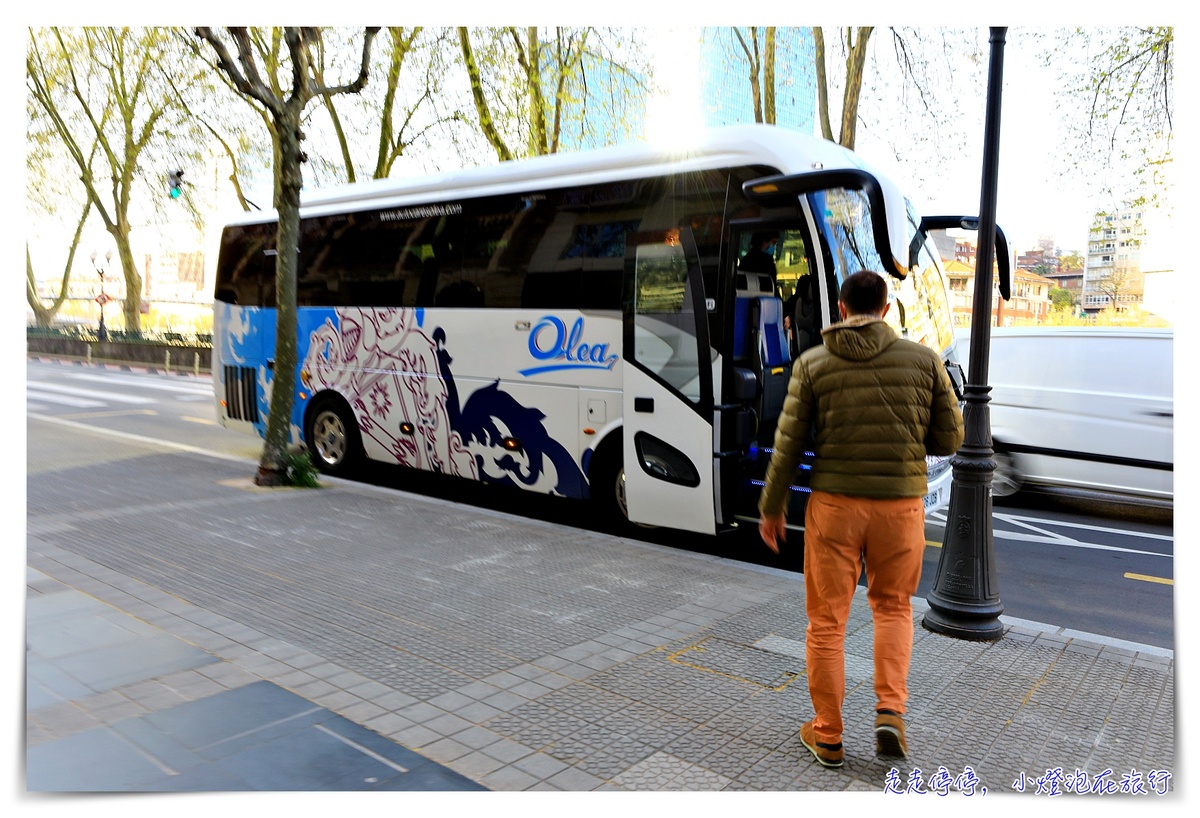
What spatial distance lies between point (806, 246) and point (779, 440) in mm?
3277

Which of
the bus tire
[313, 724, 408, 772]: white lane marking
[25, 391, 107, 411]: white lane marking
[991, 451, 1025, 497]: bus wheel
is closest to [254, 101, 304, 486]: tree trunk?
the bus tire

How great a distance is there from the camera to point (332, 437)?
11.1 meters

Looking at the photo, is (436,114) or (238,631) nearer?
(238,631)

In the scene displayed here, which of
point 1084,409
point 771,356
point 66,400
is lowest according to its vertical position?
point 66,400

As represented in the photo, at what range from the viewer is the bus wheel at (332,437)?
429 inches

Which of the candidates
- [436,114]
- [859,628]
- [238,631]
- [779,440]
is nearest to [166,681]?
[238,631]

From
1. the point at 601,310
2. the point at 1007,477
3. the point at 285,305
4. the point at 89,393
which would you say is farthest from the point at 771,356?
the point at 89,393

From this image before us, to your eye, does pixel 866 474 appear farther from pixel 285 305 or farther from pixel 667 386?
pixel 285 305

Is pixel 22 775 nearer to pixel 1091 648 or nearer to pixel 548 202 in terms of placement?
pixel 1091 648

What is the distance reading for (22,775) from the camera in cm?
372

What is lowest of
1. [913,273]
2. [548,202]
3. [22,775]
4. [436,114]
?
[22,775]

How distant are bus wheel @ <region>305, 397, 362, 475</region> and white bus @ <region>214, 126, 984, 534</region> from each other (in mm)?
26

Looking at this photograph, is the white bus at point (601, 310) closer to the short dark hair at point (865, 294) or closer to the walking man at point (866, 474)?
the short dark hair at point (865, 294)

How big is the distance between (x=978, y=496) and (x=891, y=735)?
7.24ft
